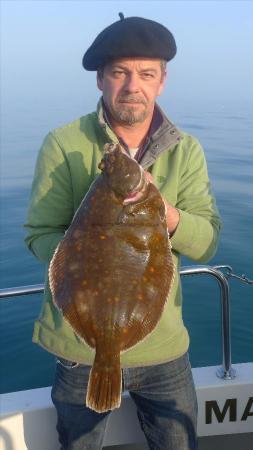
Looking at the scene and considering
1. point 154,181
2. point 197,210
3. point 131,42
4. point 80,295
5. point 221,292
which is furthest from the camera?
point 221,292

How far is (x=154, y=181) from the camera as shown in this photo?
8.41 ft

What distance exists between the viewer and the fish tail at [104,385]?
6.83 ft

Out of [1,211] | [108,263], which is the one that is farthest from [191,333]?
[1,211]

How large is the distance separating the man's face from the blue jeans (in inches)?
51.8

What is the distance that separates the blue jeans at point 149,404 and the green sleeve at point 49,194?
688 mm

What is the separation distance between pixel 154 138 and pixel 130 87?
294 mm

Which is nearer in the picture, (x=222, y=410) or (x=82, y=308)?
(x=82, y=308)

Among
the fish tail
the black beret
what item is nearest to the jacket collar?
the black beret

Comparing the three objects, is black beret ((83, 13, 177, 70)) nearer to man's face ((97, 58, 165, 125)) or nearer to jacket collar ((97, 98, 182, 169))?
man's face ((97, 58, 165, 125))

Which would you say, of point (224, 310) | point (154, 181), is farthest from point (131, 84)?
point (224, 310)

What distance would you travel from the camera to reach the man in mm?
2514

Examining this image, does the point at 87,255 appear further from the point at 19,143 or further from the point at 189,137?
the point at 19,143

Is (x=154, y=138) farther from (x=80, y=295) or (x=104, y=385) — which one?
(x=104, y=385)

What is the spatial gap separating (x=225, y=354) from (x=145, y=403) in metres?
0.85
